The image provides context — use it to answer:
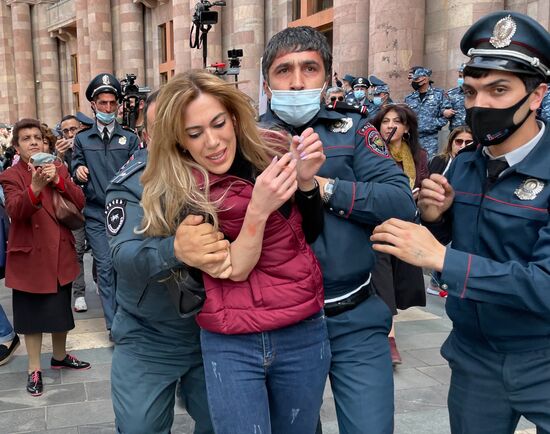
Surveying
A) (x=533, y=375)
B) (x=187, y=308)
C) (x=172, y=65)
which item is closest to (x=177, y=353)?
(x=187, y=308)

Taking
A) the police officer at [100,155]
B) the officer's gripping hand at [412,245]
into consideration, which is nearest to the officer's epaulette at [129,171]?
the officer's gripping hand at [412,245]

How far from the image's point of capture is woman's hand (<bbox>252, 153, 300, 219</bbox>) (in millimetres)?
1701

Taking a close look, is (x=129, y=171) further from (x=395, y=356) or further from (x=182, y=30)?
(x=182, y=30)

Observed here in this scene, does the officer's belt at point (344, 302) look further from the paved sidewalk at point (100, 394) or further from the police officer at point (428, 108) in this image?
the police officer at point (428, 108)

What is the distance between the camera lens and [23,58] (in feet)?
→ 99.8

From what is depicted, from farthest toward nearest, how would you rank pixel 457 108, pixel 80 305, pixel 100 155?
pixel 457 108, pixel 80 305, pixel 100 155

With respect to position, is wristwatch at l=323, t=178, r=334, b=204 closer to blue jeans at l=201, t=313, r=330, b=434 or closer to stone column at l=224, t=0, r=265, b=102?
blue jeans at l=201, t=313, r=330, b=434

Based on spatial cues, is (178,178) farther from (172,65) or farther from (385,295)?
(172,65)

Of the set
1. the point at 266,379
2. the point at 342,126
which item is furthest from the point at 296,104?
the point at 266,379

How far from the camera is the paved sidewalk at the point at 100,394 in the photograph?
3.40m

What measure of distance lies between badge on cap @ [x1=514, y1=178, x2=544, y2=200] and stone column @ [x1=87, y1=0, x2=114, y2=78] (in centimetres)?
2260

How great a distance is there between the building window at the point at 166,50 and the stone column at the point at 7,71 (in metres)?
14.0

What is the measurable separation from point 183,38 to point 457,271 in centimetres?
1621

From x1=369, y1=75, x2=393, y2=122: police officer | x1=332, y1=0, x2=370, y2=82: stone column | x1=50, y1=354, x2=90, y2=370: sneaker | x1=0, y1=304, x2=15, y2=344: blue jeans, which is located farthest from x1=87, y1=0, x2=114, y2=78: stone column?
x1=50, y1=354, x2=90, y2=370: sneaker
